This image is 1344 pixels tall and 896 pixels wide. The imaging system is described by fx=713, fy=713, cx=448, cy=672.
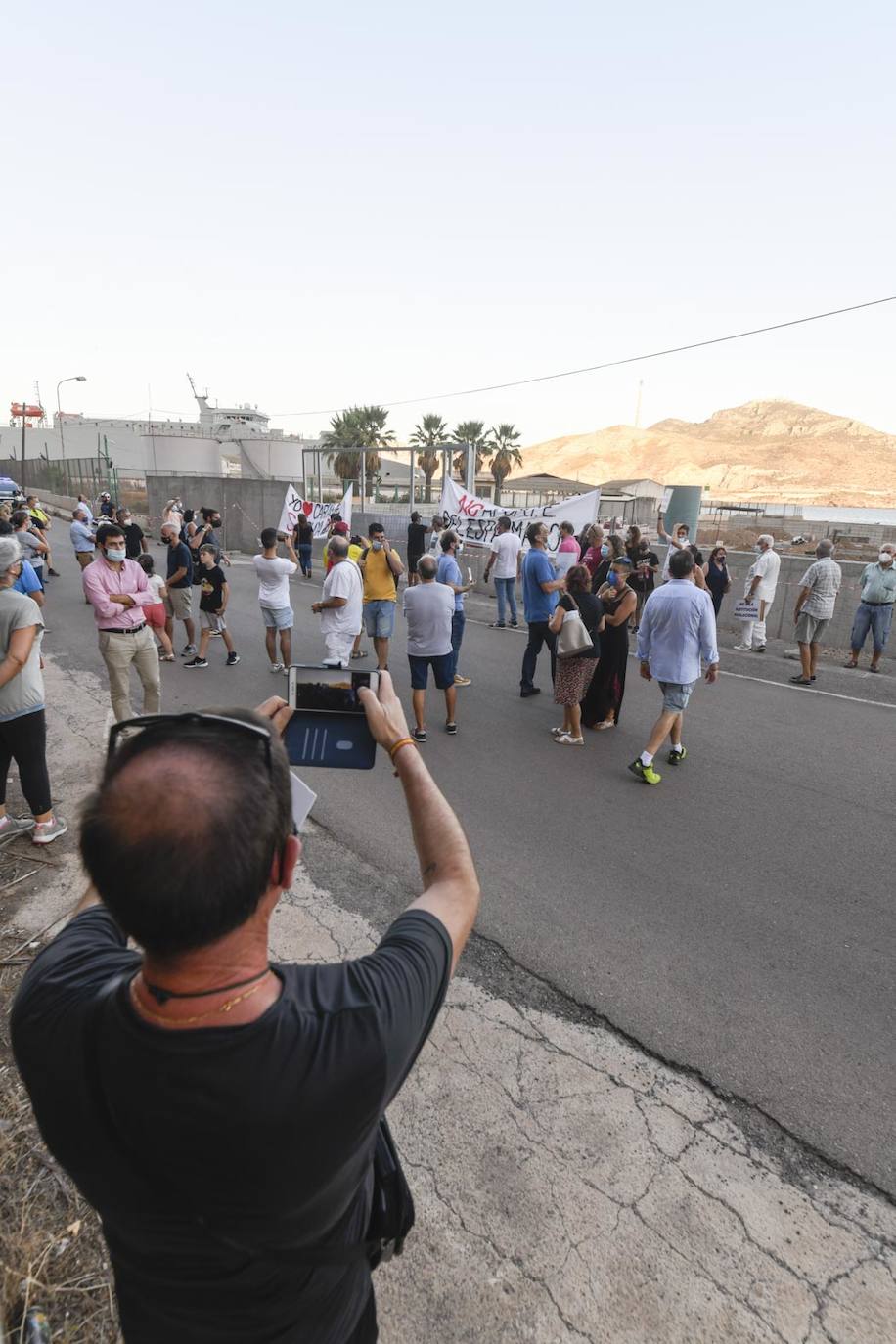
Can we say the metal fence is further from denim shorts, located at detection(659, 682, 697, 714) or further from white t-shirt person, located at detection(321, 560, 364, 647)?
denim shorts, located at detection(659, 682, 697, 714)

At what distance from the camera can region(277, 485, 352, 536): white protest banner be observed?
16.4 m

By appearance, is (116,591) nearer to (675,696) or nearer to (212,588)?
(212,588)

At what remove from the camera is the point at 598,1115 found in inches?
105

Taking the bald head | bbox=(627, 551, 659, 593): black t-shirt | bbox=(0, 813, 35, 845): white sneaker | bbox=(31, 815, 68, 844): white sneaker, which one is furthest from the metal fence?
the bald head

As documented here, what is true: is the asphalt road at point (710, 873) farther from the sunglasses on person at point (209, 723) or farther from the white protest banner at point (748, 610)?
the sunglasses on person at point (209, 723)

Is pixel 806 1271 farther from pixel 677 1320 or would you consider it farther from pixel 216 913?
pixel 216 913

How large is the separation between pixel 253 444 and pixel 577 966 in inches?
2157

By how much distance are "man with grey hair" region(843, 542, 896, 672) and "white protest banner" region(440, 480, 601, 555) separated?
4.56 metres

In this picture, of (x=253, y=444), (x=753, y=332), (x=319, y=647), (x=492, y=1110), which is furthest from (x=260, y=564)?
(x=253, y=444)

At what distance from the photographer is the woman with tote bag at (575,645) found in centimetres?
642

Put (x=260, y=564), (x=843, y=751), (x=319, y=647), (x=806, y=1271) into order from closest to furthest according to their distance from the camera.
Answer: (x=806, y=1271) < (x=843, y=751) < (x=260, y=564) < (x=319, y=647)

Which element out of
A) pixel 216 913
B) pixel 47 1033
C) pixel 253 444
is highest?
pixel 253 444

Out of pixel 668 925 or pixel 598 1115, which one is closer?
pixel 598 1115

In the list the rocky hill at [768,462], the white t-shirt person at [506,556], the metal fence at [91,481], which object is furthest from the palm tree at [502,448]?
the rocky hill at [768,462]
